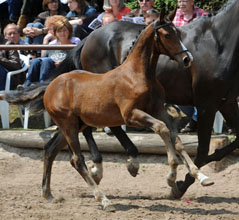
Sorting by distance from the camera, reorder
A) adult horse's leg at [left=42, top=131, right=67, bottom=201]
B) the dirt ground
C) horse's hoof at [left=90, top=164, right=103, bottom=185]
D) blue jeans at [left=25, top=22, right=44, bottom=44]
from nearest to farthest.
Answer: the dirt ground → adult horse's leg at [left=42, top=131, right=67, bottom=201] → horse's hoof at [left=90, top=164, right=103, bottom=185] → blue jeans at [left=25, top=22, right=44, bottom=44]

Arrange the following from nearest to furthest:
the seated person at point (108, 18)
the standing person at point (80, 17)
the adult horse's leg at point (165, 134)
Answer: the adult horse's leg at point (165, 134) → the seated person at point (108, 18) → the standing person at point (80, 17)

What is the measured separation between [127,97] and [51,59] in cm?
328

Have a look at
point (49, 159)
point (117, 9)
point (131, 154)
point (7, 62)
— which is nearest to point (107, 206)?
point (131, 154)

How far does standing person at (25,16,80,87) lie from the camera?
326 inches

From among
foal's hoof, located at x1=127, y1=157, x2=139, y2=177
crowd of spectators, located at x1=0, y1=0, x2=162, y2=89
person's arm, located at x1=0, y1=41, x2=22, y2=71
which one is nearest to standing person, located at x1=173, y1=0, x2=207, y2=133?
crowd of spectators, located at x1=0, y1=0, x2=162, y2=89

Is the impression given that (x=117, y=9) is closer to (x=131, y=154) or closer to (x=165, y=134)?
(x=131, y=154)

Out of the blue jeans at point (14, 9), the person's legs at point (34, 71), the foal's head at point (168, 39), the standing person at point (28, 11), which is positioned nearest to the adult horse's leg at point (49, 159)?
the foal's head at point (168, 39)

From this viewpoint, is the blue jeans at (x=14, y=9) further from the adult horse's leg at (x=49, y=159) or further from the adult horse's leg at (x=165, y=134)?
the adult horse's leg at (x=165, y=134)

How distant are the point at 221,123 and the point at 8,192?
117 inches

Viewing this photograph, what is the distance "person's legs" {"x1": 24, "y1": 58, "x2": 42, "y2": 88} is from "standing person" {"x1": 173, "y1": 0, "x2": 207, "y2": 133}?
2014 mm

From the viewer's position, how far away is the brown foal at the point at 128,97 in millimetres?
5273

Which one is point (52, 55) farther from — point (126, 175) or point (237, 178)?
point (237, 178)

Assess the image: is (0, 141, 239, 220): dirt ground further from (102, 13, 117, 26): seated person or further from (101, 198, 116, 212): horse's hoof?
(102, 13, 117, 26): seated person

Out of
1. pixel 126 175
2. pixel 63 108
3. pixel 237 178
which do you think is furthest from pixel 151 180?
pixel 63 108
